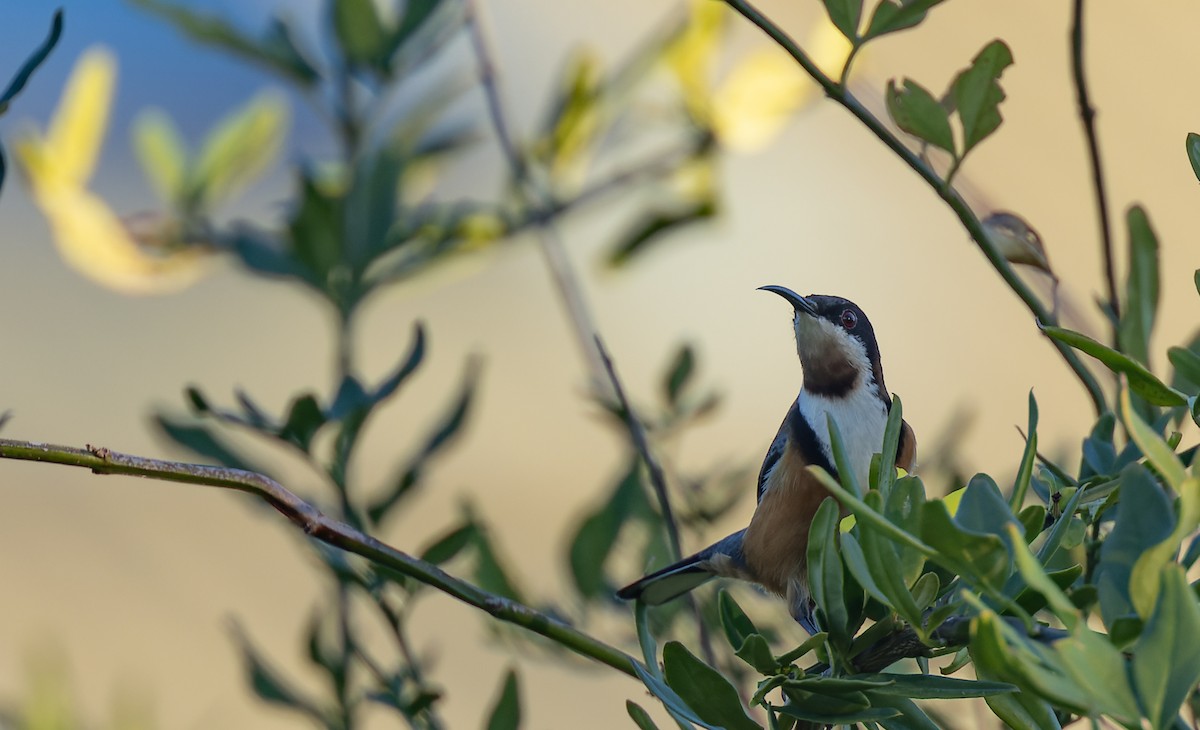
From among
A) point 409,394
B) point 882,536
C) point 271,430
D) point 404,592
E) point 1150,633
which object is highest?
point 409,394

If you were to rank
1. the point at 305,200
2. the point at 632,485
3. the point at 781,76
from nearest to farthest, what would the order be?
1. the point at 632,485
2. the point at 305,200
3. the point at 781,76

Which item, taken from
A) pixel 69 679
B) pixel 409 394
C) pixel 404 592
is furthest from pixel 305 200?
pixel 409 394

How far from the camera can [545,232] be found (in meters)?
1.51

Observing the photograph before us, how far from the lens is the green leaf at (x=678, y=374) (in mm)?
1615

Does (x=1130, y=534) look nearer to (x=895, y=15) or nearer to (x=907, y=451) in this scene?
(x=895, y=15)

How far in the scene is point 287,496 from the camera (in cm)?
70

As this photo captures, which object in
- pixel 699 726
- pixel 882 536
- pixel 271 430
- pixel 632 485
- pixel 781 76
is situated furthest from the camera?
pixel 781 76

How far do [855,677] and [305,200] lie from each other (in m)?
1.05

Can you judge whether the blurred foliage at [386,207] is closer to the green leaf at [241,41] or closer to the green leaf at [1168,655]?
the green leaf at [241,41]

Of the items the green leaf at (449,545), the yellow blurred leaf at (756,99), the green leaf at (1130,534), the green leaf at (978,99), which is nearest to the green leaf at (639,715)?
the green leaf at (1130,534)

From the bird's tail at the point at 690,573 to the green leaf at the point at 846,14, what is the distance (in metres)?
0.53

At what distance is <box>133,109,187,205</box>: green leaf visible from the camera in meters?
1.81

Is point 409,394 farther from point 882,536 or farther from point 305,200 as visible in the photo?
point 882,536

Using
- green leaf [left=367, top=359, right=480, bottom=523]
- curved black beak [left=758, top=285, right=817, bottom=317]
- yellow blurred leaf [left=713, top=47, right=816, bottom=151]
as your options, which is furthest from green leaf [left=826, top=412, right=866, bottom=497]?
yellow blurred leaf [left=713, top=47, right=816, bottom=151]
